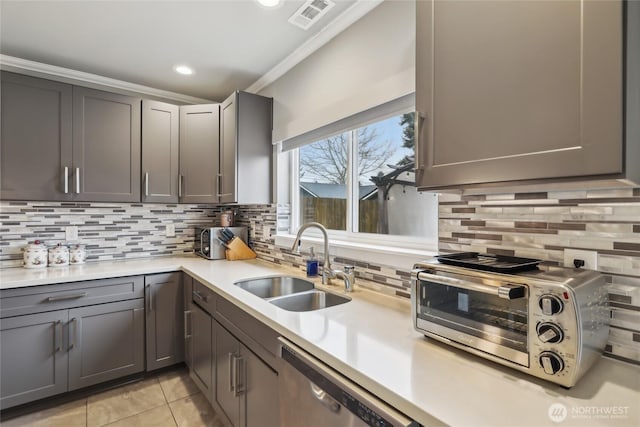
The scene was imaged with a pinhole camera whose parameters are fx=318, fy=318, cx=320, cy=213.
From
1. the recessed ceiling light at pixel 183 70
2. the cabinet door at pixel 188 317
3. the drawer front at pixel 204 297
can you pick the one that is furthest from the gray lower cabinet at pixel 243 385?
the recessed ceiling light at pixel 183 70

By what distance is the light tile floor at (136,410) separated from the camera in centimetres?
192

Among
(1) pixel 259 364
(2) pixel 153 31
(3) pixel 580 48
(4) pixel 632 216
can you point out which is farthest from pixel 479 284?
(2) pixel 153 31

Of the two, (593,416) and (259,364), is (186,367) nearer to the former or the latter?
(259,364)

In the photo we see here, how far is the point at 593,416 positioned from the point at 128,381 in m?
2.69

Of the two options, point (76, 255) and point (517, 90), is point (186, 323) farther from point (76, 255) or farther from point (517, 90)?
point (517, 90)

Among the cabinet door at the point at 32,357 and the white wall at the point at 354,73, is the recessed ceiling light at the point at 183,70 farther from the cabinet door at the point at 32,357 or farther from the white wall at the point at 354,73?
the cabinet door at the point at 32,357

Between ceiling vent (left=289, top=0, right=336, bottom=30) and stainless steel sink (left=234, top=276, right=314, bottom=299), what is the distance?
1.53 meters

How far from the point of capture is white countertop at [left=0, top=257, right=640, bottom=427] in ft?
2.26

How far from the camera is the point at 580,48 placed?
713 millimetres

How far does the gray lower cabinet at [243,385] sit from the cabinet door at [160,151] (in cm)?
136

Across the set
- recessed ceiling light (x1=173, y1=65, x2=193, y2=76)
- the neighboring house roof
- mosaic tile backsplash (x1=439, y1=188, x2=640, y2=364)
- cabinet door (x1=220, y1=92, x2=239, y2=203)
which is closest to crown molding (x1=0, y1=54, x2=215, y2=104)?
recessed ceiling light (x1=173, y1=65, x2=193, y2=76)

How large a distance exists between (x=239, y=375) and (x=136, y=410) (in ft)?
3.42

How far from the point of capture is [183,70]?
245 centimetres

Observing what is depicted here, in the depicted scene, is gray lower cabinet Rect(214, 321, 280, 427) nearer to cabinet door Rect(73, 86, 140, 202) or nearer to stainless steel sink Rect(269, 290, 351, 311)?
stainless steel sink Rect(269, 290, 351, 311)
